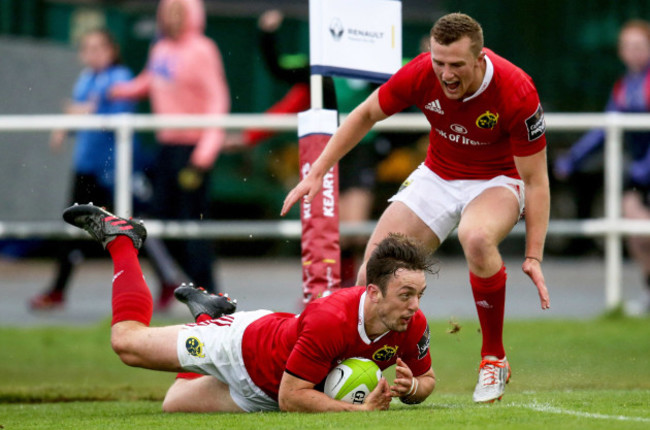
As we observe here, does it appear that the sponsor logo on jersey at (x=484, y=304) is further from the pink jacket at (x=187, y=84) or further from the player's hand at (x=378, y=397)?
the pink jacket at (x=187, y=84)

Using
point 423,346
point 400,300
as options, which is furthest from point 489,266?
point 400,300

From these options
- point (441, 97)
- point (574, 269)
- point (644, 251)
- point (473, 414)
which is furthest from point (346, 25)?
point (574, 269)

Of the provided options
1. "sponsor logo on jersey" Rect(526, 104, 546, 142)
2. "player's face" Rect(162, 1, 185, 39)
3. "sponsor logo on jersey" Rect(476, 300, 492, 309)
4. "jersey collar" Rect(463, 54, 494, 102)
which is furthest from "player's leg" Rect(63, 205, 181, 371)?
"player's face" Rect(162, 1, 185, 39)

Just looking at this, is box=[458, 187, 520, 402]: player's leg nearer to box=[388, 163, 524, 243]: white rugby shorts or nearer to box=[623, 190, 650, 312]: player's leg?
box=[388, 163, 524, 243]: white rugby shorts

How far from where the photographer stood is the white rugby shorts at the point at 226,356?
683 cm

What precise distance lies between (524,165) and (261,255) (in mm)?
10337

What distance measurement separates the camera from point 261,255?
56.2 feet

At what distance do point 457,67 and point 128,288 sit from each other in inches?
93.9

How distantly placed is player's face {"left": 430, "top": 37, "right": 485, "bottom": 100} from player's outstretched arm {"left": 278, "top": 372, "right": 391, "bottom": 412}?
1.67 meters

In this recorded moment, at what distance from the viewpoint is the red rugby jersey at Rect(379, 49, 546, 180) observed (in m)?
6.95

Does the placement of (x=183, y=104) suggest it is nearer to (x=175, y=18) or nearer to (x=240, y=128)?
(x=175, y=18)

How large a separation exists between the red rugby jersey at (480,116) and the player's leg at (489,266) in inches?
8.6

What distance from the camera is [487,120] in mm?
7074

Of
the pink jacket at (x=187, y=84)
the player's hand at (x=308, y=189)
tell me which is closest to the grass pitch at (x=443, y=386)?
the player's hand at (x=308, y=189)
